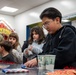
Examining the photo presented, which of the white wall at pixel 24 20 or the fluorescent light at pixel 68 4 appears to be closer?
the fluorescent light at pixel 68 4

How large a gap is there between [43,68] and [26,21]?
546 cm

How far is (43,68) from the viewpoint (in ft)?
3.49

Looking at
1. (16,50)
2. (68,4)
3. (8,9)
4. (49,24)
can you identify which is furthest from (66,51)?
(8,9)

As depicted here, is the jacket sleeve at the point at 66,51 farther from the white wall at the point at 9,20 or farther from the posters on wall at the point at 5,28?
the white wall at the point at 9,20

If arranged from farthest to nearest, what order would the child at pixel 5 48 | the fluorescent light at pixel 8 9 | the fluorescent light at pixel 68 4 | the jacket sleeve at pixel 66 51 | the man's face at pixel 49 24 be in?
1. the fluorescent light at pixel 8 9
2. the fluorescent light at pixel 68 4
3. the child at pixel 5 48
4. the man's face at pixel 49 24
5. the jacket sleeve at pixel 66 51

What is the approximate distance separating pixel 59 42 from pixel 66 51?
0.49 feet

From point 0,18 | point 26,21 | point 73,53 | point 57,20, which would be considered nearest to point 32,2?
point 26,21

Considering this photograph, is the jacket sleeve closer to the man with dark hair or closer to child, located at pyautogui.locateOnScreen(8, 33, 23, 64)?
the man with dark hair

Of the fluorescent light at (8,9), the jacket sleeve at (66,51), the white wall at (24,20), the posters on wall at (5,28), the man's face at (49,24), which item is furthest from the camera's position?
the posters on wall at (5,28)

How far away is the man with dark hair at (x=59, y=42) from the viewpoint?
1181mm

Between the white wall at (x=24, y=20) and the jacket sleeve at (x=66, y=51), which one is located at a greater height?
the white wall at (x=24, y=20)

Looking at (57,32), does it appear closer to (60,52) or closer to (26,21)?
(60,52)

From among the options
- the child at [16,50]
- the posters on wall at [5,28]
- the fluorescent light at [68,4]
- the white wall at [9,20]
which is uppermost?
the fluorescent light at [68,4]

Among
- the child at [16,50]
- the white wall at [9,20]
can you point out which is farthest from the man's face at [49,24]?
the white wall at [9,20]
